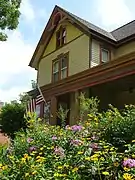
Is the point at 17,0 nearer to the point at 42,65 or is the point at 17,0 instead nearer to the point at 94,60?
the point at 42,65

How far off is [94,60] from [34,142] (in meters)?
11.6

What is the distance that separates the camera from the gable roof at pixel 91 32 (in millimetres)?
17516

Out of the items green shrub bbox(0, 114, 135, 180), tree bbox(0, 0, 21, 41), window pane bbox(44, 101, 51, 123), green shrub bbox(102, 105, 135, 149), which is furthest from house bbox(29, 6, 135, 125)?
green shrub bbox(0, 114, 135, 180)

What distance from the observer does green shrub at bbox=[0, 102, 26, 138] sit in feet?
60.4

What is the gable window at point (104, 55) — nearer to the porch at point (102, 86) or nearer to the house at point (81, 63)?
the house at point (81, 63)

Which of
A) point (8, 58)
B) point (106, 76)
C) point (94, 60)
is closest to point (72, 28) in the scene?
point (94, 60)

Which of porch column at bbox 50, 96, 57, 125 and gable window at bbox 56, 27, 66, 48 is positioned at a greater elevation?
gable window at bbox 56, 27, 66, 48

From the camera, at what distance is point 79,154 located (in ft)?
15.5

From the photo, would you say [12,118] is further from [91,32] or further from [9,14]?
[91,32]

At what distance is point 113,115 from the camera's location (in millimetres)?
7074

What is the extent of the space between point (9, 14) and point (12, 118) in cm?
650

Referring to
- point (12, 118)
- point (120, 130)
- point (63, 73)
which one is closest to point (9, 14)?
point (63, 73)

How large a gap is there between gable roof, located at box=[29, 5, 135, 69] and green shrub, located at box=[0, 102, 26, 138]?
4587 mm

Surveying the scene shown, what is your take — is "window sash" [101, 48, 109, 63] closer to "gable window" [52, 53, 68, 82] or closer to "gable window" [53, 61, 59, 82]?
"gable window" [52, 53, 68, 82]
